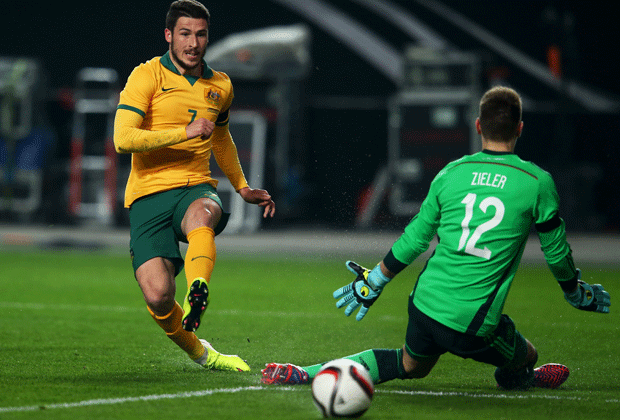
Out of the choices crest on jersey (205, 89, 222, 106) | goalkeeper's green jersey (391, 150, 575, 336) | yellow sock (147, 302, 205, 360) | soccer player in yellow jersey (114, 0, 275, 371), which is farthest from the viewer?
crest on jersey (205, 89, 222, 106)

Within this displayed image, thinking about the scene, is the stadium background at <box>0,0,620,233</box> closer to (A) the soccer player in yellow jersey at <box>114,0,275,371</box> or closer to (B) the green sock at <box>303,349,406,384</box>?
(A) the soccer player in yellow jersey at <box>114,0,275,371</box>

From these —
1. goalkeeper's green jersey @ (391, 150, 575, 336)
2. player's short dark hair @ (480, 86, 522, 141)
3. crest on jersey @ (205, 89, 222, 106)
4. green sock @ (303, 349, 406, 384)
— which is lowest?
green sock @ (303, 349, 406, 384)

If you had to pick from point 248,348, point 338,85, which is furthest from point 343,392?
point 338,85

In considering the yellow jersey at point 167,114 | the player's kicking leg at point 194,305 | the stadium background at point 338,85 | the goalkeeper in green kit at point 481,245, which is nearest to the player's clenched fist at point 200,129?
the yellow jersey at point 167,114

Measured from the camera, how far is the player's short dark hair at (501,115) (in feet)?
13.8

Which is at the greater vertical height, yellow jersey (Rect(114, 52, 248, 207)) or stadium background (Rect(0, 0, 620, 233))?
yellow jersey (Rect(114, 52, 248, 207))

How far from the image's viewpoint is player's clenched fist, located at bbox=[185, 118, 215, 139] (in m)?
4.78

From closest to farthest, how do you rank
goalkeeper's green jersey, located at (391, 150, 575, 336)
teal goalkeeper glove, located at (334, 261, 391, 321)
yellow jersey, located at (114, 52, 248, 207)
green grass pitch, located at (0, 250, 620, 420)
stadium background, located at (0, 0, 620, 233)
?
goalkeeper's green jersey, located at (391, 150, 575, 336) → green grass pitch, located at (0, 250, 620, 420) → teal goalkeeper glove, located at (334, 261, 391, 321) → yellow jersey, located at (114, 52, 248, 207) → stadium background, located at (0, 0, 620, 233)

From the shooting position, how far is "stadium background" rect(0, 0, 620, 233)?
56.9 ft

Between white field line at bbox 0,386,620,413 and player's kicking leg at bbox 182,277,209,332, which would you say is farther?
player's kicking leg at bbox 182,277,209,332

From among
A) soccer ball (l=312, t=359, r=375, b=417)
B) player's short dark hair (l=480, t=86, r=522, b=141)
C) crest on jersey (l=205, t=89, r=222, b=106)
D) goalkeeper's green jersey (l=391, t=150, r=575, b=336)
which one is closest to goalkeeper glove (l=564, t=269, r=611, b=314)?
goalkeeper's green jersey (l=391, t=150, r=575, b=336)

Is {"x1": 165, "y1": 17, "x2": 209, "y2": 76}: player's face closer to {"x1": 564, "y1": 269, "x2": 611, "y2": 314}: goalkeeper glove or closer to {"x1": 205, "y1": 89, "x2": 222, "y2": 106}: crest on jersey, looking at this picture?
{"x1": 205, "y1": 89, "x2": 222, "y2": 106}: crest on jersey

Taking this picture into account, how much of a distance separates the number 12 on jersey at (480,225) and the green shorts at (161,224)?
1.50m

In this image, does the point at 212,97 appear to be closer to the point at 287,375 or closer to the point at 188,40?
the point at 188,40
